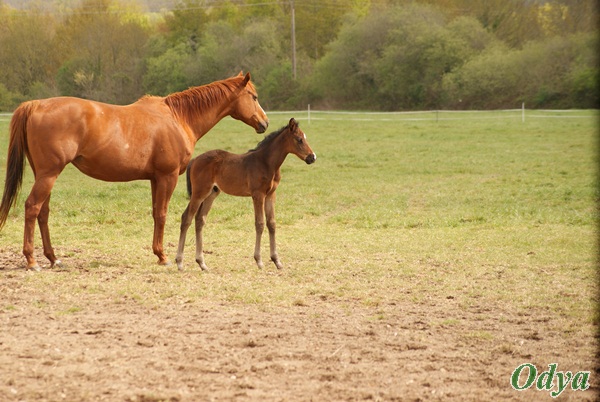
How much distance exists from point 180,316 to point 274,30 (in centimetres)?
6079

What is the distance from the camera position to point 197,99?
32.4 feet

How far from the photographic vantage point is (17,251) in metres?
10.3

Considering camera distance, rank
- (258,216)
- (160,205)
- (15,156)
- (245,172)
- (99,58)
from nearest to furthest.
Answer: (15,156), (245,172), (258,216), (160,205), (99,58)

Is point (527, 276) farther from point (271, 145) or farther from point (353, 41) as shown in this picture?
point (353, 41)

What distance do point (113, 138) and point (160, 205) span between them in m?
1.03

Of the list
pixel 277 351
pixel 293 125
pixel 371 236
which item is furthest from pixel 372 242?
pixel 277 351

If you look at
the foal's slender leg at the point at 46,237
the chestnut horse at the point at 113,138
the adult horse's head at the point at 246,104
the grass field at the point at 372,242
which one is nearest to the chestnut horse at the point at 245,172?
the chestnut horse at the point at 113,138

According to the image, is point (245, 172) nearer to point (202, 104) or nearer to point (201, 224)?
point (201, 224)

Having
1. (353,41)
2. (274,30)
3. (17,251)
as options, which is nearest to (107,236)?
(17,251)

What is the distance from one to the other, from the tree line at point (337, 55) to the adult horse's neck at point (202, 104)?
3780 cm

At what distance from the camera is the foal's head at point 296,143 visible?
9102 mm

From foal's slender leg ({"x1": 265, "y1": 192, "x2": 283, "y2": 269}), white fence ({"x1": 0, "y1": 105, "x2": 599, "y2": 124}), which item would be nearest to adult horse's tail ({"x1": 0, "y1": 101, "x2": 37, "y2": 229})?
foal's slender leg ({"x1": 265, "y1": 192, "x2": 283, "y2": 269})

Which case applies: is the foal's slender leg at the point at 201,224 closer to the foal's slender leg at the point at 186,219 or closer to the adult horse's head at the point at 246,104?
the foal's slender leg at the point at 186,219

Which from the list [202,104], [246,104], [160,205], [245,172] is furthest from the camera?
[246,104]
